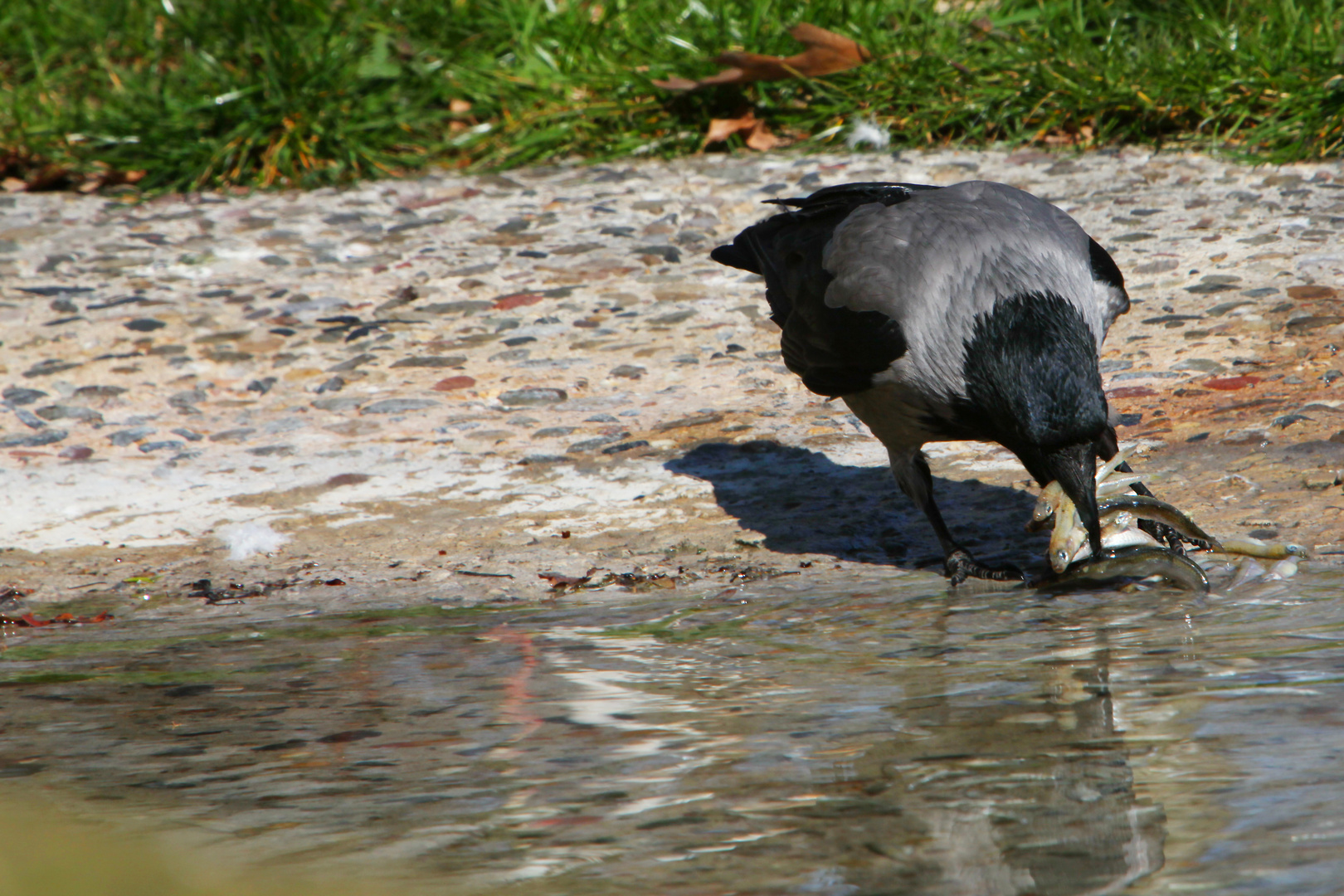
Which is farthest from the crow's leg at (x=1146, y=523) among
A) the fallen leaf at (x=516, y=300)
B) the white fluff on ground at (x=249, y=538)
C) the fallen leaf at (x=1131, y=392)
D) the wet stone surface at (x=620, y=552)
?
the fallen leaf at (x=516, y=300)

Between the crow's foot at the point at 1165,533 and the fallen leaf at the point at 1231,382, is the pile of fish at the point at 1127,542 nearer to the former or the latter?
the crow's foot at the point at 1165,533

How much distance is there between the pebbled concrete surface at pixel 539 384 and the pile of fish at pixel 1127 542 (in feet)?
0.74

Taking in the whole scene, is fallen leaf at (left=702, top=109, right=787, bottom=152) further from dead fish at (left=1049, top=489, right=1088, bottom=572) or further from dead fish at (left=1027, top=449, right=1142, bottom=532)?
dead fish at (left=1049, top=489, right=1088, bottom=572)

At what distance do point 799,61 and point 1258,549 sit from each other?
16.3 feet

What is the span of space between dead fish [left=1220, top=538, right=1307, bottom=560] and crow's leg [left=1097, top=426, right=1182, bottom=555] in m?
0.10

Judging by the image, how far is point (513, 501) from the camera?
14.3 ft

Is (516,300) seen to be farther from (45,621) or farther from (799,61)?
(45,621)

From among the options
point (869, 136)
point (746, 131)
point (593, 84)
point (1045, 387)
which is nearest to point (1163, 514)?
point (1045, 387)

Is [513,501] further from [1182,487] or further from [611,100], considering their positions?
[611,100]

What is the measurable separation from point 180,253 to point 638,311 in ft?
8.14

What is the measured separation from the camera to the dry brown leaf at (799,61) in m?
7.52

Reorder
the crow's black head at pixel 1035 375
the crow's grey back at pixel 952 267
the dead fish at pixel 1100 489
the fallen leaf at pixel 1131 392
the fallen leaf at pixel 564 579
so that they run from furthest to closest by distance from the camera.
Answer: the fallen leaf at pixel 1131 392, the fallen leaf at pixel 564 579, the crow's grey back at pixel 952 267, the dead fish at pixel 1100 489, the crow's black head at pixel 1035 375

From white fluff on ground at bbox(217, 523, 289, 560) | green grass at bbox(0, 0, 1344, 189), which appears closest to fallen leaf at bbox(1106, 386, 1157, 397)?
green grass at bbox(0, 0, 1344, 189)

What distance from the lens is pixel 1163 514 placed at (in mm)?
3367
